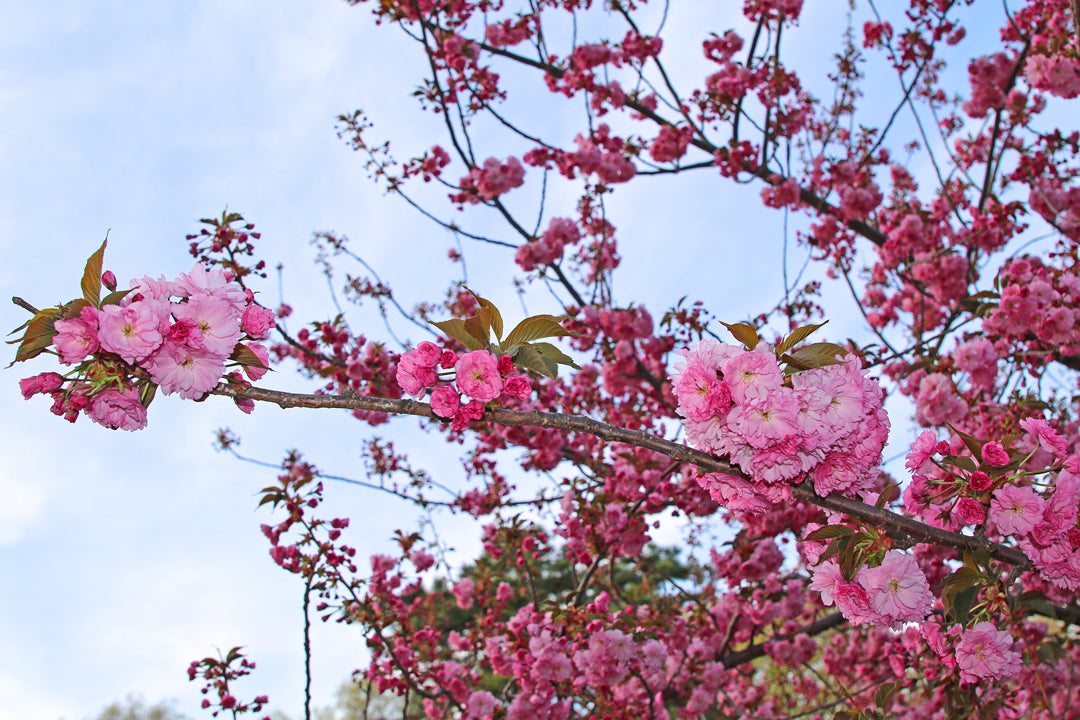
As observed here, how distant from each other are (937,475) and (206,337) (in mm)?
1880

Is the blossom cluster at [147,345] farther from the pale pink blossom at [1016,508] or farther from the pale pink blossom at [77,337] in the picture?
the pale pink blossom at [1016,508]

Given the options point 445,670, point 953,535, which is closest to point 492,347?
point 953,535

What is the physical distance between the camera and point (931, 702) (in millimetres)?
4777

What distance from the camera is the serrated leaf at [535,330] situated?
5.21 feet

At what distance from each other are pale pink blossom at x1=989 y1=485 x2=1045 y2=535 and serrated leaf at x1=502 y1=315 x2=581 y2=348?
3.69 feet

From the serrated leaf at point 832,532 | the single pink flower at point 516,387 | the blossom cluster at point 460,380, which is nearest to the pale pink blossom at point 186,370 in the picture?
the blossom cluster at point 460,380

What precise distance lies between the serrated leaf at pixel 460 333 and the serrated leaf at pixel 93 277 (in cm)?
77

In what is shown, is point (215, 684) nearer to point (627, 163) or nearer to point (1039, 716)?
point (627, 163)

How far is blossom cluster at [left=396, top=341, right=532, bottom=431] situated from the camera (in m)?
1.57

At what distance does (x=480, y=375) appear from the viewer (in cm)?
158

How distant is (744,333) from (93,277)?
1455mm

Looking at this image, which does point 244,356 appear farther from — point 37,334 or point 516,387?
point 516,387

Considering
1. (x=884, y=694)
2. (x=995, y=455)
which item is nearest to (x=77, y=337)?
(x=995, y=455)

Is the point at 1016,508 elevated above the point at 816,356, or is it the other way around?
the point at 816,356
